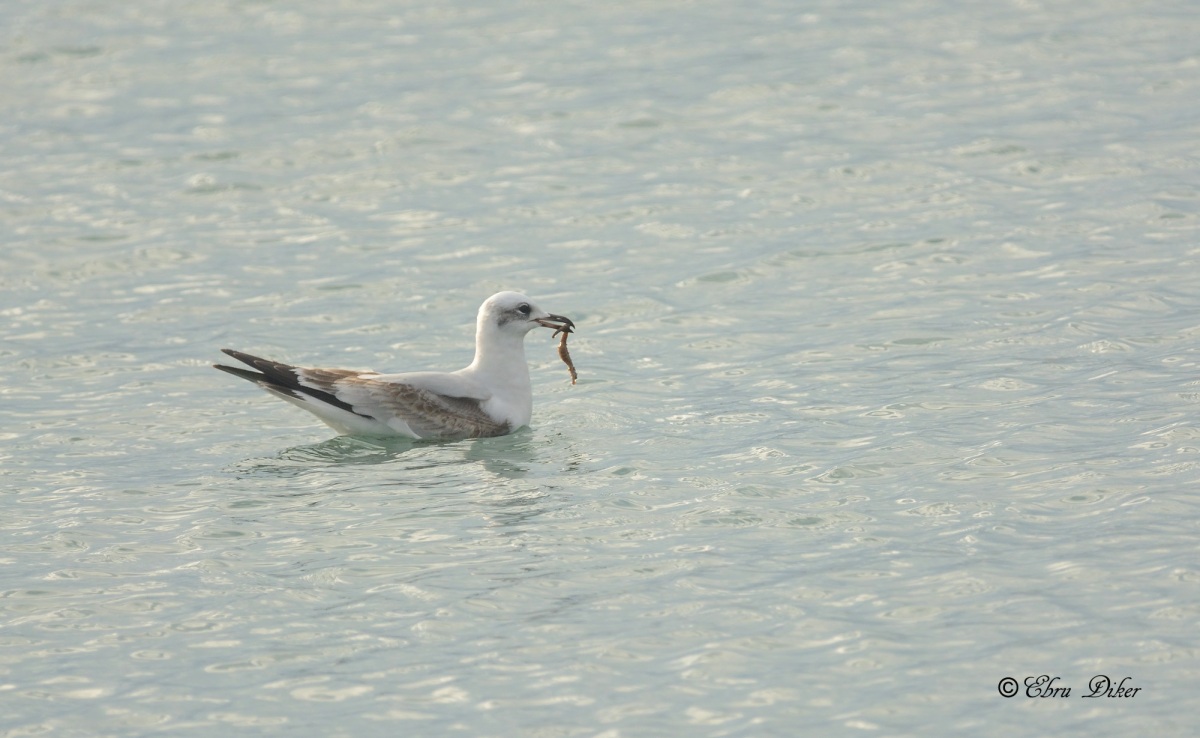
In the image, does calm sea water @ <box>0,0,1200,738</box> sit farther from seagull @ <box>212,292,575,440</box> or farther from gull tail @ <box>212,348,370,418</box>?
gull tail @ <box>212,348,370,418</box>

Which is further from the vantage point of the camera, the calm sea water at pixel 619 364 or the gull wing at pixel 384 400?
the gull wing at pixel 384 400

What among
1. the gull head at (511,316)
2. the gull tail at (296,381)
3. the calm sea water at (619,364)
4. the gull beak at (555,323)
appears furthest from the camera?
the gull head at (511,316)

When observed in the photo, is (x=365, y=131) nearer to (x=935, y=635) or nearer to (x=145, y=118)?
(x=145, y=118)

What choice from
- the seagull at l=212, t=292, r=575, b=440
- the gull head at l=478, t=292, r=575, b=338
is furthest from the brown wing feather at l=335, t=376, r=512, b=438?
the gull head at l=478, t=292, r=575, b=338

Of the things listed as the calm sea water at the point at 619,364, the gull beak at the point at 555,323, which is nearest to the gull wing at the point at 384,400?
the calm sea water at the point at 619,364

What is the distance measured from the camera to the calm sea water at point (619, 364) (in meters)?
9.28

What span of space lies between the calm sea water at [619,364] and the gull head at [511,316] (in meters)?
0.81

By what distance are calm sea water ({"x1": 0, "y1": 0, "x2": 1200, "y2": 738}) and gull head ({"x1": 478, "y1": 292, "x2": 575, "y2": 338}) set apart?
0.81 meters

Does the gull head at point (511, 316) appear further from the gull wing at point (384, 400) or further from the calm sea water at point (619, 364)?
the calm sea water at point (619, 364)

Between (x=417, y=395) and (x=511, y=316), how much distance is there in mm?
1088

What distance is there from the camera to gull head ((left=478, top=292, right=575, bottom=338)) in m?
14.1

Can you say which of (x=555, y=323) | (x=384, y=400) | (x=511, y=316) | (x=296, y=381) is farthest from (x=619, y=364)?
(x=296, y=381)

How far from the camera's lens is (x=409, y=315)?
1717 cm

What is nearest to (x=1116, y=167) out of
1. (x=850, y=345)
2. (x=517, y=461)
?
(x=850, y=345)
